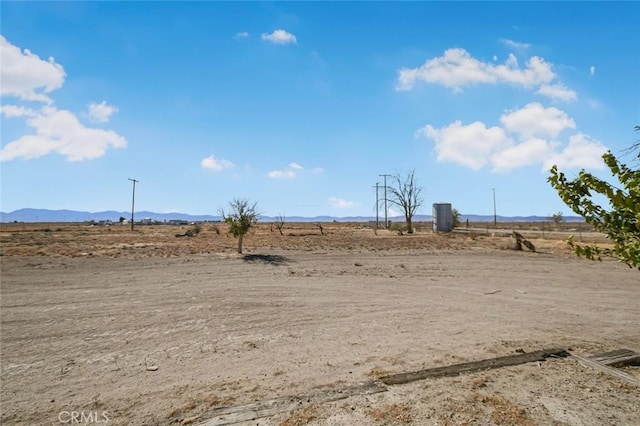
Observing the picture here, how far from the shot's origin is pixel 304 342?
7.72 meters

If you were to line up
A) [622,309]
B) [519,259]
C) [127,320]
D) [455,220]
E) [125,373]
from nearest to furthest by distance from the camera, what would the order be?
1. [125,373]
2. [127,320]
3. [622,309]
4. [519,259]
5. [455,220]

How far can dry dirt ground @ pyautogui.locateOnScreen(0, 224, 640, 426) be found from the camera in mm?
4801

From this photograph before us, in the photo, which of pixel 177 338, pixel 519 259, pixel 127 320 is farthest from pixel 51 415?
pixel 519 259

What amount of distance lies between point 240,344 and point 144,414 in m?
2.88

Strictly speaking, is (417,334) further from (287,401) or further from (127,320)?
(127,320)

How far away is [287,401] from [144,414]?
1.97m

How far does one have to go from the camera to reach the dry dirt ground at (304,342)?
4801mm

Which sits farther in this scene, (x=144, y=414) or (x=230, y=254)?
(x=230, y=254)

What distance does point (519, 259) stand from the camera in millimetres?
21312

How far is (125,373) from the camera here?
6.35 m

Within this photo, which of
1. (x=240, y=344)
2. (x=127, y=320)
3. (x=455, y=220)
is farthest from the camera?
(x=455, y=220)

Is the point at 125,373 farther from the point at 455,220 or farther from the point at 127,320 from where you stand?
the point at 455,220

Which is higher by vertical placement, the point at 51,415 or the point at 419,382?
the point at 419,382

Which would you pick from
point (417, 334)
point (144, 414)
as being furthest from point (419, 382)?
point (144, 414)
